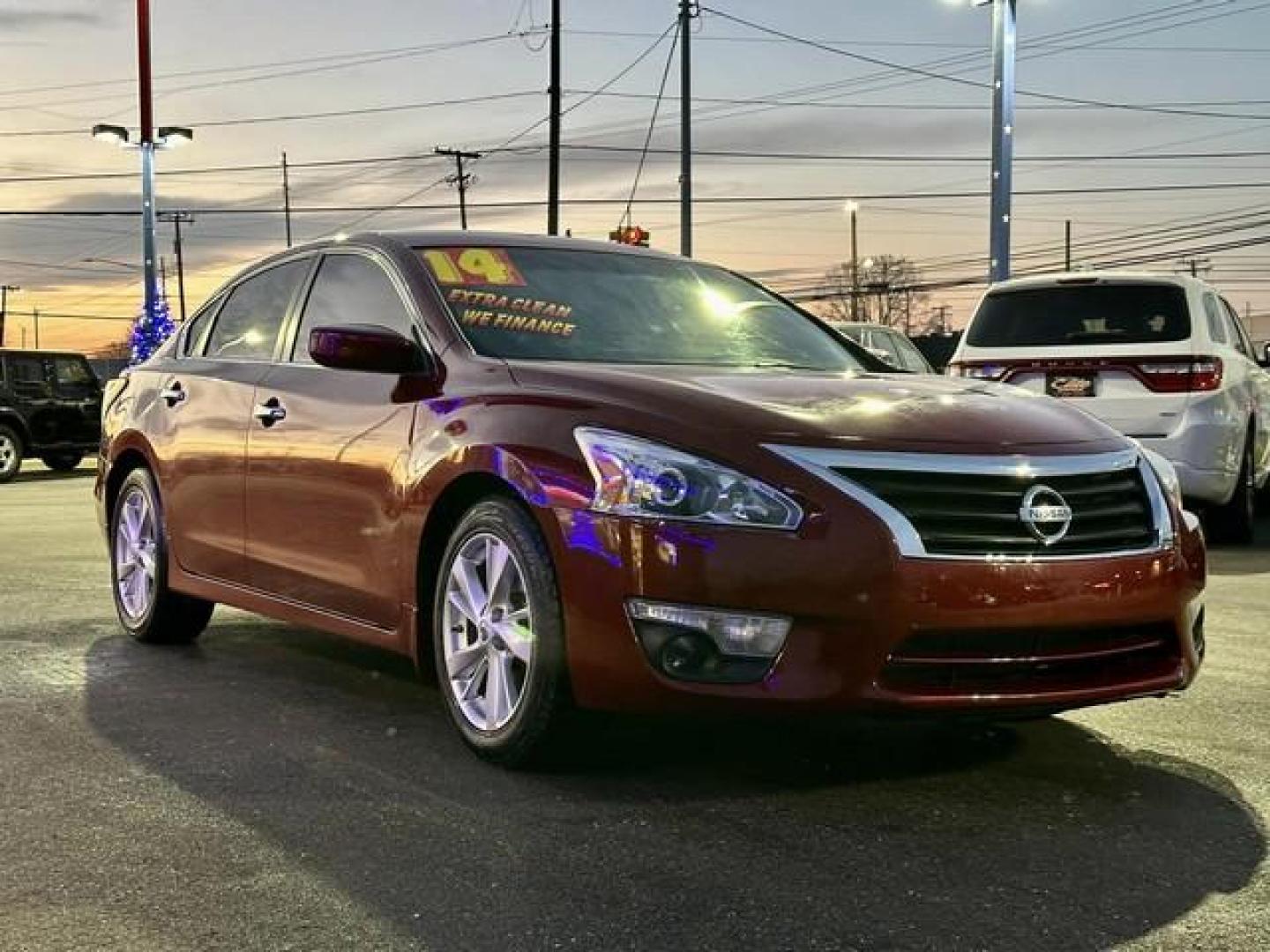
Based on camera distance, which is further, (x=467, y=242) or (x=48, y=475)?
(x=48, y=475)

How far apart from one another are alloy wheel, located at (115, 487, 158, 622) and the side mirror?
201 centimetres

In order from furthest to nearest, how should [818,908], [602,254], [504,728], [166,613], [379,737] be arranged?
[166,613]
[602,254]
[379,737]
[504,728]
[818,908]

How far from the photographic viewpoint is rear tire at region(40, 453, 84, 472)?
2086cm

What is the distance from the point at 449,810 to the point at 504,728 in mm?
358

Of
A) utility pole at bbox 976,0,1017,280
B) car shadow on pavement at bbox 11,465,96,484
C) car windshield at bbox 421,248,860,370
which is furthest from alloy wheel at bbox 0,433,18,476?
car windshield at bbox 421,248,860,370

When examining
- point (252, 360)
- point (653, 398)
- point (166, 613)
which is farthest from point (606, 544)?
point (166, 613)

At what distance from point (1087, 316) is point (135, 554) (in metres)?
6.39

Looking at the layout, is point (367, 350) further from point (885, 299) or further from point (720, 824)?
point (885, 299)

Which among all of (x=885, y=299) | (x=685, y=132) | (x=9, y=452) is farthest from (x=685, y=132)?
(x=885, y=299)

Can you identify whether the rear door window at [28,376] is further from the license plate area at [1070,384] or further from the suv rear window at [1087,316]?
the license plate area at [1070,384]

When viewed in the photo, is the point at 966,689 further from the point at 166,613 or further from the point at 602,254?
the point at 166,613

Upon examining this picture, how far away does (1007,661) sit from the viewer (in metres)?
3.58

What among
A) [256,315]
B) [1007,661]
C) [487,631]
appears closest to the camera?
[1007,661]

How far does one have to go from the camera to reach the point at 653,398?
3859 millimetres
